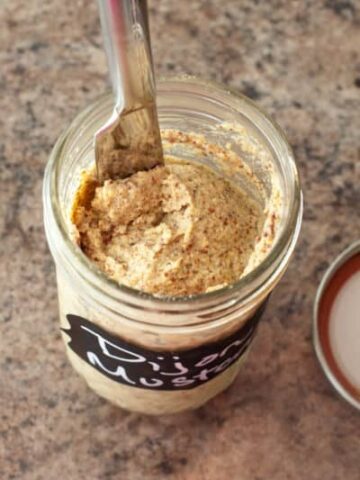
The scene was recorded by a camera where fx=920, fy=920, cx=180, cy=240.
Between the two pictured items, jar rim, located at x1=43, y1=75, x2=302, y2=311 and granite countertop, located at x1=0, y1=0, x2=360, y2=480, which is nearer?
jar rim, located at x1=43, y1=75, x2=302, y2=311

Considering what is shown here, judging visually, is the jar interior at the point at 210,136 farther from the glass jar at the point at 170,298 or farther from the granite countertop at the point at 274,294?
the granite countertop at the point at 274,294

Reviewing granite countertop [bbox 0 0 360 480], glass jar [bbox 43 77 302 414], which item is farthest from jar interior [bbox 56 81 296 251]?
granite countertop [bbox 0 0 360 480]

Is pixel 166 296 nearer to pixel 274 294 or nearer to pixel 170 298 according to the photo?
pixel 170 298

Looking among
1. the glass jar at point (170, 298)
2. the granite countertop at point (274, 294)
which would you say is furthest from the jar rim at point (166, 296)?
the granite countertop at point (274, 294)

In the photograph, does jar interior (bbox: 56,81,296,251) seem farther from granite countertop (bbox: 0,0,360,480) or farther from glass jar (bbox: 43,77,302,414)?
granite countertop (bbox: 0,0,360,480)

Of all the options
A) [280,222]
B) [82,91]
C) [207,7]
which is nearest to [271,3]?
[207,7]

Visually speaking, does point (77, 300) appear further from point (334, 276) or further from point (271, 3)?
point (271, 3)
